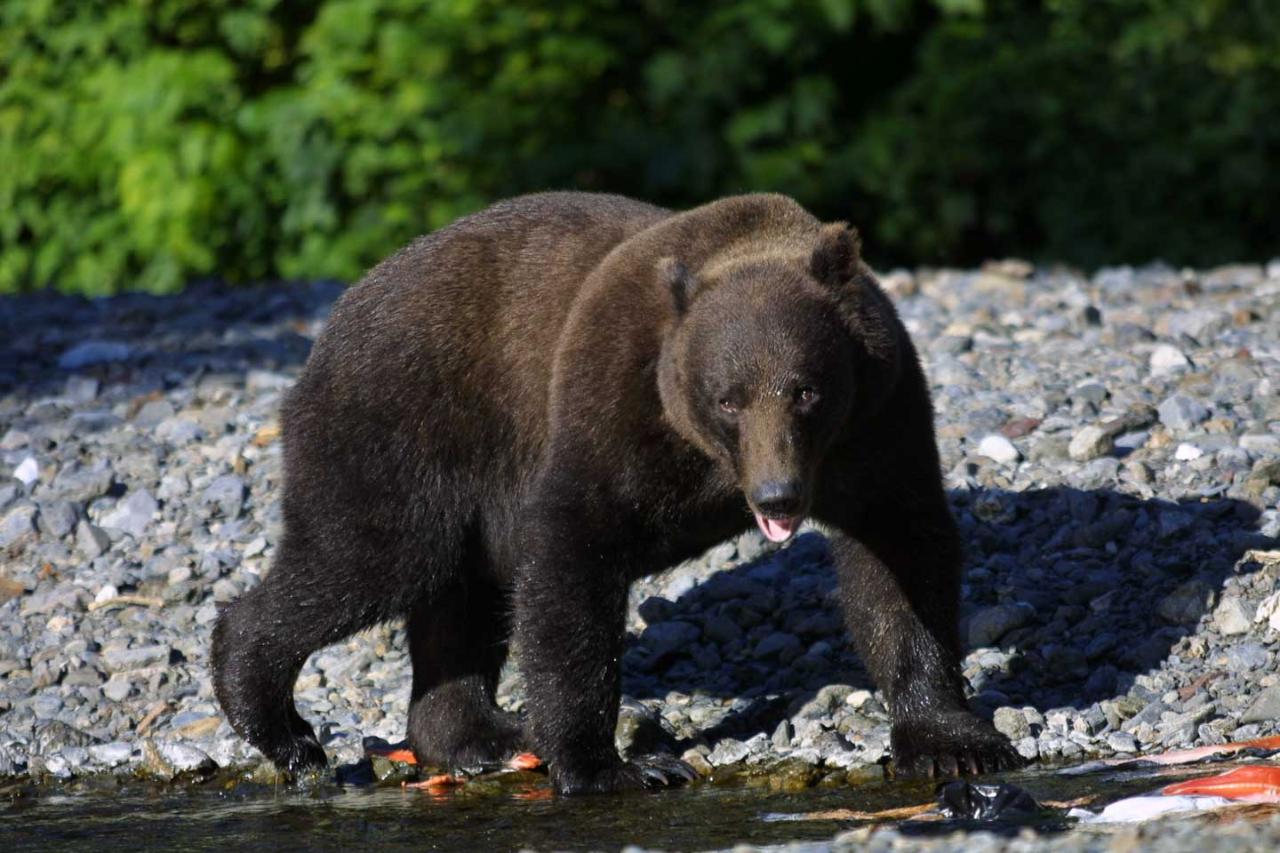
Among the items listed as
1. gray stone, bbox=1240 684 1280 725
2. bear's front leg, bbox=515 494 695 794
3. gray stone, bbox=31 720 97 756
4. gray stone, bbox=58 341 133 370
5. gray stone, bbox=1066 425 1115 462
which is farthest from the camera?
gray stone, bbox=58 341 133 370

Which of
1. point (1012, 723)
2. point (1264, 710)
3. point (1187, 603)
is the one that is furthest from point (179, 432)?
point (1264, 710)

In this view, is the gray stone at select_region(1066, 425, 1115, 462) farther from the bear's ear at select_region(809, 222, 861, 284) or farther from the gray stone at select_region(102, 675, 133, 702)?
the gray stone at select_region(102, 675, 133, 702)

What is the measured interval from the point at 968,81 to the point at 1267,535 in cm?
790

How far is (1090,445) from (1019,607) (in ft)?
4.01

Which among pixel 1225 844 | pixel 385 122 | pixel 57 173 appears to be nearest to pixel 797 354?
pixel 1225 844

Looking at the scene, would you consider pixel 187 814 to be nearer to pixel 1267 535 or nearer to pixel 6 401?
pixel 1267 535

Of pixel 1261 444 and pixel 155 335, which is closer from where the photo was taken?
pixel 1261 444

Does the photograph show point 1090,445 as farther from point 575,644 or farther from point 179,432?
point 179,432

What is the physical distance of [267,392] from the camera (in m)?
9.84

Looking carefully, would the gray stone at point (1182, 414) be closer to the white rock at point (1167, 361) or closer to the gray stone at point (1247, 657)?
the white rock at point (1167, 361)

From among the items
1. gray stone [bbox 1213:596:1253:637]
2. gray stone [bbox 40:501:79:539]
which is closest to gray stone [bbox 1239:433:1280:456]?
gray stone [bbox 1213:596:1253:637]

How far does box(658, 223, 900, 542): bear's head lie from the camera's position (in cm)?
539

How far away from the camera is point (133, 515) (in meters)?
8.39

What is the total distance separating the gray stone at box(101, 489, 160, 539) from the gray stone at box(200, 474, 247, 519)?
23 cm
